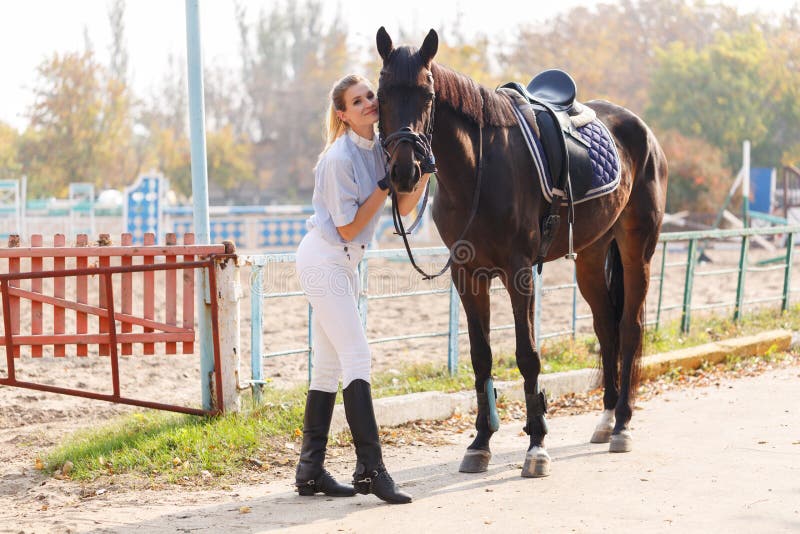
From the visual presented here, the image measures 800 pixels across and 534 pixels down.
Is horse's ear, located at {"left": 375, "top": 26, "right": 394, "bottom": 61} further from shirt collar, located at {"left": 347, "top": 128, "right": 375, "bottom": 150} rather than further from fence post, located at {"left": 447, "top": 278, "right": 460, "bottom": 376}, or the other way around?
fence post, located at {"left": 447, "top": 278, "right": 460, "bottom": 376}

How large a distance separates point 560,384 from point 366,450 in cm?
333

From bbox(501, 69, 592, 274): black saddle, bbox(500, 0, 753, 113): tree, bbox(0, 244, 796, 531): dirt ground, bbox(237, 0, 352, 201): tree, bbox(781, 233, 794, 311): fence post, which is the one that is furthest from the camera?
bbox(237, 0, 352, 201): tree

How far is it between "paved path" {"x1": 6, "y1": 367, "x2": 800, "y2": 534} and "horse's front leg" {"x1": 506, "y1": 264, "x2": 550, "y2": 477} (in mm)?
112

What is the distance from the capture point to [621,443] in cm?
554

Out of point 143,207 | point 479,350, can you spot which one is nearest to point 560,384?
point 479,350

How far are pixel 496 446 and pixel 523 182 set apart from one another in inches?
67.2

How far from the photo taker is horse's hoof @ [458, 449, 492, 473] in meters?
5.08

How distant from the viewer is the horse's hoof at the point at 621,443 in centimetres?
552

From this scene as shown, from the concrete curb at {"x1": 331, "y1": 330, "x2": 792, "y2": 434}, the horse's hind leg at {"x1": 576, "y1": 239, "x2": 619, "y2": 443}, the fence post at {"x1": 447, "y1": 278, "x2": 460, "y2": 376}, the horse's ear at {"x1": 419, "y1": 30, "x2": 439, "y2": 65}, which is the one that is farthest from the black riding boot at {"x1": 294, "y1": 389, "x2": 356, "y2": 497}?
the fence post at {"x1": 447, "y1": 278, "x2": 460, "y2": 376}

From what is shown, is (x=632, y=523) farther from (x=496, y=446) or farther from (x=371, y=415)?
(x=496, y=446)

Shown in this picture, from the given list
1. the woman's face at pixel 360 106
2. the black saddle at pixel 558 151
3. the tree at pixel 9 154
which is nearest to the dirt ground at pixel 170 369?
the woman's face at pixel 360 106

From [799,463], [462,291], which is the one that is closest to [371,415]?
[462,291]

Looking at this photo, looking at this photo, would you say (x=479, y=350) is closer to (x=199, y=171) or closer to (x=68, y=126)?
(x=199, y=171)

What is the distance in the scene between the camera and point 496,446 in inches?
227
